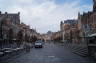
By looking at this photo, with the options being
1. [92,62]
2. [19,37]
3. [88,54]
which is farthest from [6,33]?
[92,62]

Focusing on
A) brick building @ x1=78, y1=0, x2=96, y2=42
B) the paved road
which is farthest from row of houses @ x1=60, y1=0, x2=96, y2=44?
the paved road

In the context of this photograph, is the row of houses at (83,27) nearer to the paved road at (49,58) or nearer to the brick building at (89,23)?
the brick building at (89,23)

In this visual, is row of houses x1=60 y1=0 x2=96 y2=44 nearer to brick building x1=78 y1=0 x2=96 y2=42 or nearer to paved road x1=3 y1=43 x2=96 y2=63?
brick building x1=78 y1=0 x2=96 y2=42

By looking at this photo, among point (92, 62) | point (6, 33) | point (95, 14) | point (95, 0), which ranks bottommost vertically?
point (92, 62)

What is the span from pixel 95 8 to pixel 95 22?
4374 millimetres

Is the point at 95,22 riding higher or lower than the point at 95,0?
lower

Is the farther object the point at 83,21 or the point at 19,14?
the point at 19,14

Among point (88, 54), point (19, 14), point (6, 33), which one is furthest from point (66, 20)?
point (88, 54)

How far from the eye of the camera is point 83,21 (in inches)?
3285

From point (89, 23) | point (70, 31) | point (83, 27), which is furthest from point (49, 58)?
point (70, 31)

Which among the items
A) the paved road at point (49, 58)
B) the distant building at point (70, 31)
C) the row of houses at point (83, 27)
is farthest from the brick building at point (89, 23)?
the distant building at point (70, 31)

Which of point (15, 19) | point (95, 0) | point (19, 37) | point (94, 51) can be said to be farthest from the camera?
point (15, 19)

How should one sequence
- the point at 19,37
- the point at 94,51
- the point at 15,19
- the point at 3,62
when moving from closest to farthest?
the point at 3,62 → the point at 94,51 → the point at 19,37 → the point at 15,19

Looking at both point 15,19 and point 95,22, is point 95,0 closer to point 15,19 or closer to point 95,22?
point 95,22
